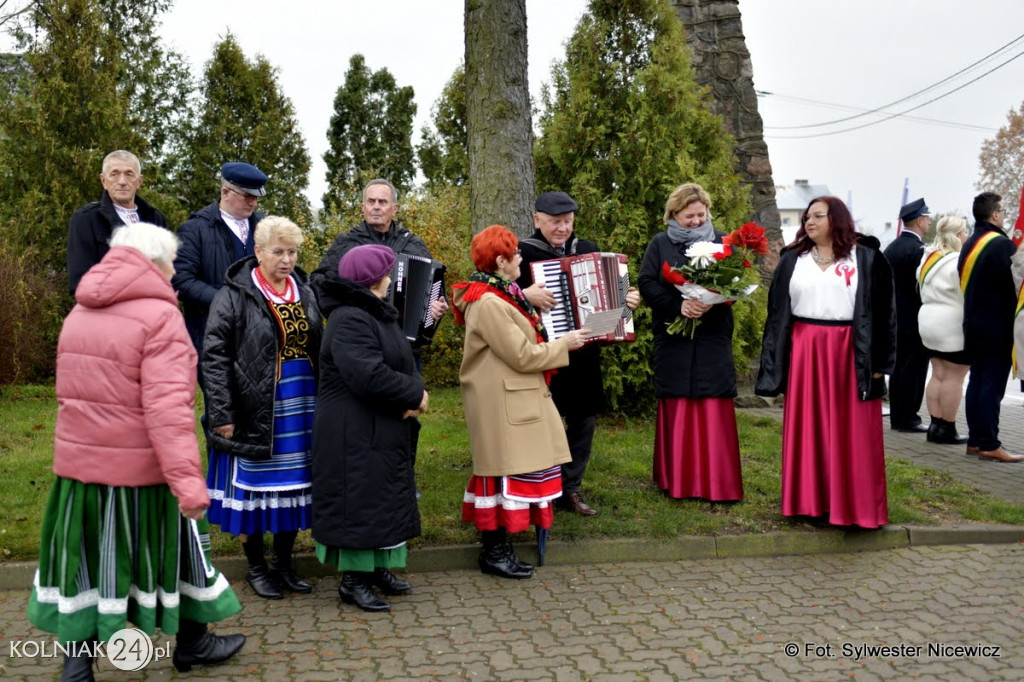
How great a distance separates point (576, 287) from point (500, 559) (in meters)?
1.75

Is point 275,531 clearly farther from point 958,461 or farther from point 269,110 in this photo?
point 269,110

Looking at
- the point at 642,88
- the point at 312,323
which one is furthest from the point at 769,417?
the point at 312,323

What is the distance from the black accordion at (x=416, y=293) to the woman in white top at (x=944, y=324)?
5.54 meters

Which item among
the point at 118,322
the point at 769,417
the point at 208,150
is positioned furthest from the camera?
the point at 208,150

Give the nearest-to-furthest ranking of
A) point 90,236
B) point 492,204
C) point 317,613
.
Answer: point 317,613 → point 90,236 → point 492,204

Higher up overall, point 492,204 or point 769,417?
point 492,204

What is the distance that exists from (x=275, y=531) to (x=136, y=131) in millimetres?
13074

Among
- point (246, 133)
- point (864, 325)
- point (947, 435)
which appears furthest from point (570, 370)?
point (246, 133)

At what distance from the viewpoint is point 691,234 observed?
6.76 meters

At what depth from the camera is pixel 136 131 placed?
16.3 m

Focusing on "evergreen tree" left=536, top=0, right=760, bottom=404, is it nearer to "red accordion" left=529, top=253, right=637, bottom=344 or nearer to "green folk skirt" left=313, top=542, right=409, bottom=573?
"red accordion" left=529, top=253, right=637, bottom=344

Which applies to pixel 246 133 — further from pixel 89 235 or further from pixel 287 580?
pixel 287 580

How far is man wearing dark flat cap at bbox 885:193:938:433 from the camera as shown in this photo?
386 inches

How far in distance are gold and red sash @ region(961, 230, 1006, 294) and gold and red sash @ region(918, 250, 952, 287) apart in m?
0.46
